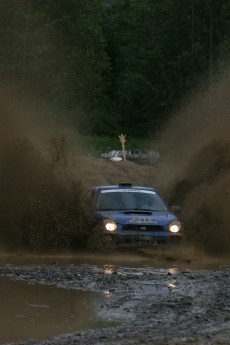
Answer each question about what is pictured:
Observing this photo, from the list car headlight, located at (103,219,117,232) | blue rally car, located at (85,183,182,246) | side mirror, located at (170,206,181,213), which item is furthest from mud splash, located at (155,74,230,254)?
car headlight, located at (103,219,117,232)

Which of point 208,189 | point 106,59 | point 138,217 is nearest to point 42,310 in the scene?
point 138,217

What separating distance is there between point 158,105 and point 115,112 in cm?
1188

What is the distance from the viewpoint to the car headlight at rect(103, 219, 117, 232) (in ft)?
58.6

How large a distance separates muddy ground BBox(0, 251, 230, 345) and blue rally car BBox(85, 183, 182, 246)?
300mm

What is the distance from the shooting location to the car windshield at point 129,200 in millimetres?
19125

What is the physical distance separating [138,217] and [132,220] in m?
0.21

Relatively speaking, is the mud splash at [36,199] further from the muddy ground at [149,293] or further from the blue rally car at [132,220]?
the muddy ground at [149,293]

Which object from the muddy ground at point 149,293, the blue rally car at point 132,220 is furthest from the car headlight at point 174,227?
the muddy ground at point 149,293

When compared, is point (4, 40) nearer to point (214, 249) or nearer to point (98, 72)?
point (98, 72)

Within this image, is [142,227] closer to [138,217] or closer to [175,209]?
[138,217]

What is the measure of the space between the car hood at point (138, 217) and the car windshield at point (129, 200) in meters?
0.46

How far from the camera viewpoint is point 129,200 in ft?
63.7

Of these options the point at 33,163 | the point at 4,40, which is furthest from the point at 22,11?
the point at 33,163

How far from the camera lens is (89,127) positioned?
80750 mm
